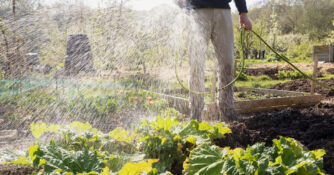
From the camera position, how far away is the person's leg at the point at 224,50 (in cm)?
305

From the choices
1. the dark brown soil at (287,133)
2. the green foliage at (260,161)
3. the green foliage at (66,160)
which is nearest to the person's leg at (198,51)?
the dark brown soil at (287,133)

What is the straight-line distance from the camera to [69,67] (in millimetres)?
4785

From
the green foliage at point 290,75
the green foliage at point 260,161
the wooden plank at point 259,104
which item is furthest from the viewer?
the green foliage at point 290,75

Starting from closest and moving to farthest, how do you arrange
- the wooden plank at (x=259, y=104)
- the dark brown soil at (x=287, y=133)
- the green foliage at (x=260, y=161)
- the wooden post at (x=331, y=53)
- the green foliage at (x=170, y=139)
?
the green foliage at (x=260, y=161)
the green foliage at (x=170, y=139)
the dark brown soil at (x=287, y=133)
the wooden plank at (x=259, y=104)
the wooden post at (x=331, y=53)

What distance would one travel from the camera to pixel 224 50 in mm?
3109

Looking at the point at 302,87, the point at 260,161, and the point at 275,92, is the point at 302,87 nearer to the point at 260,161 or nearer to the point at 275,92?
the point at 275,92

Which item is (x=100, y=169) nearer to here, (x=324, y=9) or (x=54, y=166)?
(x=54, y=166)

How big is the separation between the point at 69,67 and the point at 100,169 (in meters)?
3.80

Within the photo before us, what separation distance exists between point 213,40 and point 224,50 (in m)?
0.18

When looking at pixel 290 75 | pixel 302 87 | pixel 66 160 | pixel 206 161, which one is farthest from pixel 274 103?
pixel 290 75

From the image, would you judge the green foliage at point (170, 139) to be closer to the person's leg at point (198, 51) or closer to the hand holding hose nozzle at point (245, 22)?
the person's leg at point (198, 51)

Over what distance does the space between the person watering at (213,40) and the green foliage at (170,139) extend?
142 cm

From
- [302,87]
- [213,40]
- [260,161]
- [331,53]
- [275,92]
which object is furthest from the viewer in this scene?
[331,53]

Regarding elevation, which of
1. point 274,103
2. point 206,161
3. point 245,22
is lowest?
point 274,103
